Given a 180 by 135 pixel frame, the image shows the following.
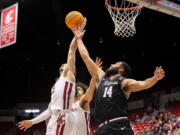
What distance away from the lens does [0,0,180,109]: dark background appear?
49.3 feet

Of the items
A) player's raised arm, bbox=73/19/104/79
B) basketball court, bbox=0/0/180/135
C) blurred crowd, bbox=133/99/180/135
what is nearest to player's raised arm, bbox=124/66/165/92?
player's raised arm, bbox=73/19/104/79

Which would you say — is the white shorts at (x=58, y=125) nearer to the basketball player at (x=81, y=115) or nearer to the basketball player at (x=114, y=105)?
the basketball player at (x=81, y=115)

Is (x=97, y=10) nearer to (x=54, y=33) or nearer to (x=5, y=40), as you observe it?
(x=54, y=33)

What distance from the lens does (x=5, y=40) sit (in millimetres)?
10109

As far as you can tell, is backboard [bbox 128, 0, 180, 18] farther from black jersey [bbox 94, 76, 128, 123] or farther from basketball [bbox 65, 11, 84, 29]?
black jersey [bbox 94, 76, 128, 123]

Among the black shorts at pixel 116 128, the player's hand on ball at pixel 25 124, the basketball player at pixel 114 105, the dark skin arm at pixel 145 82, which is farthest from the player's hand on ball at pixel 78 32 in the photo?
the player's hand on ball at pixel 25 124

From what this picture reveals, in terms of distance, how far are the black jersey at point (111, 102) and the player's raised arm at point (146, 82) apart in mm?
106

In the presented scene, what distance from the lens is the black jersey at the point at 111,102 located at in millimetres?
3586

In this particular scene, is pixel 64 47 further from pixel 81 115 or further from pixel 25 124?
pixel 81 115

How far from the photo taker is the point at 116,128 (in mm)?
3531

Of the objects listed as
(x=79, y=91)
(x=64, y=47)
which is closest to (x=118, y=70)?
(x=79, y=91)

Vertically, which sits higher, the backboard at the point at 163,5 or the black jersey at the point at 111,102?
the backboard at the point at 163,5

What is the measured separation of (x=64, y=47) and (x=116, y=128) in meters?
15.6

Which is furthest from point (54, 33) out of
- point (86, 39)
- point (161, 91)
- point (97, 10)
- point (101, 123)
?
point (101, 123)
